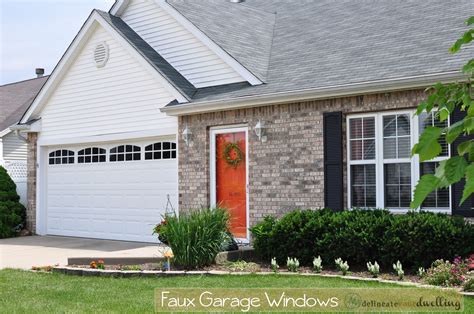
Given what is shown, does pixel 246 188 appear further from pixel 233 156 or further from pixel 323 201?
pixel 323 201

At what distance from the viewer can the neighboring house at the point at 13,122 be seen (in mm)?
23250

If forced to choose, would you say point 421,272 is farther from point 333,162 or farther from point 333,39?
point 333,39

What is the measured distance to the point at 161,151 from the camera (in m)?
15.5

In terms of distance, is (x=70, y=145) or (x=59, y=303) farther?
(x=70, y=145)

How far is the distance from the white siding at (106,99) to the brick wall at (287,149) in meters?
2.01

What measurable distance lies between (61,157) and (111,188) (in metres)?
2.44

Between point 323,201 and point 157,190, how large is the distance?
4.95 metres

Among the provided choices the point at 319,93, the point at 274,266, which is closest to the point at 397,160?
the point at 319,93

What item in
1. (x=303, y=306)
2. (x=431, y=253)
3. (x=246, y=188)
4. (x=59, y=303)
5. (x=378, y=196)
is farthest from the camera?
(x=246, y=188)

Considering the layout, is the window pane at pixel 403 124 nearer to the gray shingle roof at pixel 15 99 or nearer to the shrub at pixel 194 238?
the shrub at pixel 194 238

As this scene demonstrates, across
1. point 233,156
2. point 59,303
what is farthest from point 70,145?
point 59,303

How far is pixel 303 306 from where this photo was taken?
6.89 m

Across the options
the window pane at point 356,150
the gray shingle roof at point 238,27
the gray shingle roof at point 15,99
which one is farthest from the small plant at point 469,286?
the gray shingle roof at point 15,99

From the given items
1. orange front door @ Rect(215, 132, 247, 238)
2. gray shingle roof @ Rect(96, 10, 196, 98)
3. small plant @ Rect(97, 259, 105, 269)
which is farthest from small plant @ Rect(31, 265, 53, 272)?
gray shingle roof @ Rect(96, 10, 196, 98)
